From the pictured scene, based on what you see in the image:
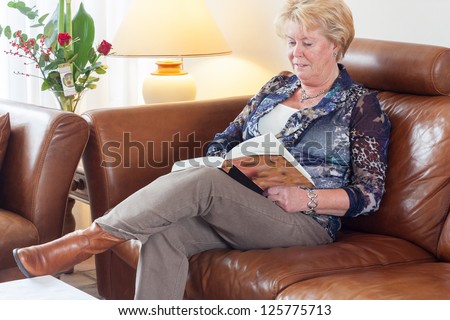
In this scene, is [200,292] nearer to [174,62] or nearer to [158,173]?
[158,173]

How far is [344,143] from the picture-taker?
7.75ft

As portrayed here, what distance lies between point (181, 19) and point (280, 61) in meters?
0.46

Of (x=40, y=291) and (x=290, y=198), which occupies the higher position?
(x=290, y=198)

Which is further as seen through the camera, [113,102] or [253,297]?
[113,102]

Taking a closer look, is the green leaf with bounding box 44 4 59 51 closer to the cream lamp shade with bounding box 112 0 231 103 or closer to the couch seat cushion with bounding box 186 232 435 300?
the cream lamp shade with bounding box 112 0 231 103

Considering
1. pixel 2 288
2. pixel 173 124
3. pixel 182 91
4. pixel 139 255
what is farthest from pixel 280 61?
pixel 2 288

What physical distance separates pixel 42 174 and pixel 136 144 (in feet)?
1.00

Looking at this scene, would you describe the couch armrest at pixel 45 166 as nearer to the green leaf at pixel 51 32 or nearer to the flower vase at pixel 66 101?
the flower vase at pixel 66 101

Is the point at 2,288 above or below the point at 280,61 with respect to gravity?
below

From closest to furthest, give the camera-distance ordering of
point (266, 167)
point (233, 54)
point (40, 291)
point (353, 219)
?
point (40, 291) < point (266, 167) < point (353, 219) < point (233, 54)

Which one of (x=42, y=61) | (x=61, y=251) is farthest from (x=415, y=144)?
(x=42, y=61)

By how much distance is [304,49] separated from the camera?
243 centimetres

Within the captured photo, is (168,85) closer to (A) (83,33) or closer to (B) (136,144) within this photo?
(A) (83,33)

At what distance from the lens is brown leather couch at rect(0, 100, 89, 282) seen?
261 centimetres
